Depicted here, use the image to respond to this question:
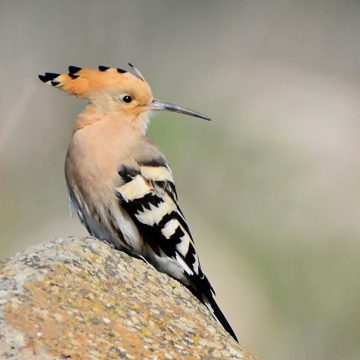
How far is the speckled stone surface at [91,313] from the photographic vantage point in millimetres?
2215

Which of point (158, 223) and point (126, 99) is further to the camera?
point (126, 99)

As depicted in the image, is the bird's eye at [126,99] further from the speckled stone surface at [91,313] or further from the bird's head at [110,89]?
the speckled stone surface at [91,313]

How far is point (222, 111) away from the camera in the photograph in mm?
6488

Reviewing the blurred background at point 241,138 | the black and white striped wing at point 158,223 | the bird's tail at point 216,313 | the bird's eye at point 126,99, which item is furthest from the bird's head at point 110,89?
the blurred background at point 241,138

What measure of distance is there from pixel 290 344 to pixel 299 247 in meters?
0.72

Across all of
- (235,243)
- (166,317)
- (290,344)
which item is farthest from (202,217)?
(166,317)

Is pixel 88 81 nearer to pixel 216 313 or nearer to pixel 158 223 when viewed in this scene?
pixel 158 223

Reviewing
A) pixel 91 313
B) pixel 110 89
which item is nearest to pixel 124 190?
pixel 110 89

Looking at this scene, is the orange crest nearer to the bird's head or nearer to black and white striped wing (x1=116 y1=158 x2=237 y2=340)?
the bird's head

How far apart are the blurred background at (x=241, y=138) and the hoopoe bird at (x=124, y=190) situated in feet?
5.03

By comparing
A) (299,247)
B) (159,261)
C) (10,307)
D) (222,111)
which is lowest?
(10,307)

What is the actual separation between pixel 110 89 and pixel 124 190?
28 cm

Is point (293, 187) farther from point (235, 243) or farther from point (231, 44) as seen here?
point (231, 44)

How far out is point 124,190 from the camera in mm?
2949
